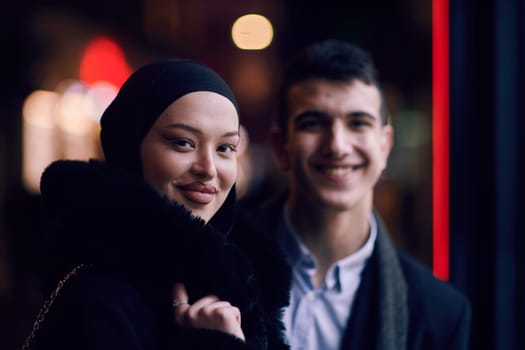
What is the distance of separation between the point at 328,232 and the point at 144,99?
3.26 feet

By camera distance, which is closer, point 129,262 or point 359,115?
point 129,262

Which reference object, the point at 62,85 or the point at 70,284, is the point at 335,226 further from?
the point at 62,85

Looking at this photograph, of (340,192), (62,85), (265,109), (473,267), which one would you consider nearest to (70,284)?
(340,192)

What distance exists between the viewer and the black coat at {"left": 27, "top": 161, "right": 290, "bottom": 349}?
1.10 meters

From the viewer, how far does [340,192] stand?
6.36ft

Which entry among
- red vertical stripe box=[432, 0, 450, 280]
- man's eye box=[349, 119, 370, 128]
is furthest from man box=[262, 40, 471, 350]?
red vertical stripe box=[432, 0, 450, 280]

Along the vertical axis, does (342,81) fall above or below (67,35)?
below

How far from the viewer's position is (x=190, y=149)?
3.95 feet

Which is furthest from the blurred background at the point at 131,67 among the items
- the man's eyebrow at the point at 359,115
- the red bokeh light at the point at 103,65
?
the man's eyebrow at the point at 359,115

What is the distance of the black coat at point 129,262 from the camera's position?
43.3 inches

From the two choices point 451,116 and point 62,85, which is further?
point 62,85

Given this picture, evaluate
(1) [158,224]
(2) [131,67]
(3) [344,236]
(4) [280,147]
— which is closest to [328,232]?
(3) [344,236]

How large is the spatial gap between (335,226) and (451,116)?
557 millimetres

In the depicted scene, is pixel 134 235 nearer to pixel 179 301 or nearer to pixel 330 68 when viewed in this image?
pixel 179 301
